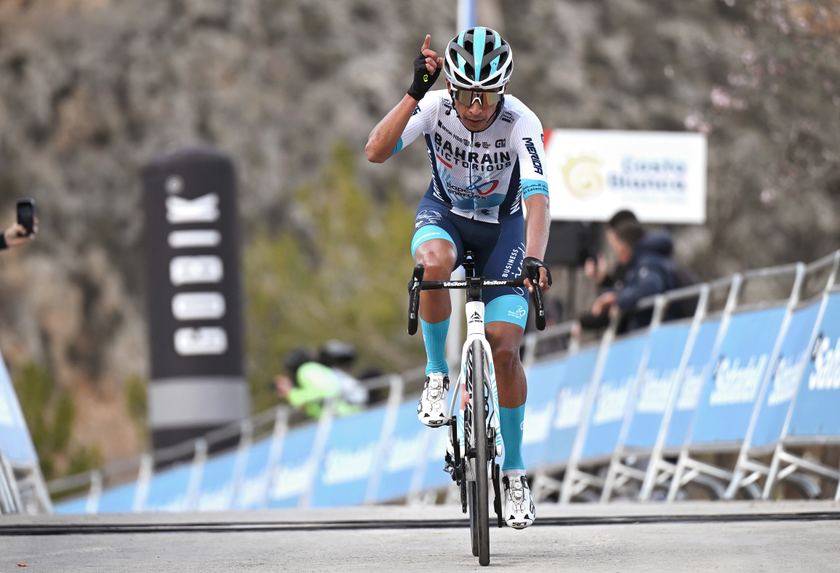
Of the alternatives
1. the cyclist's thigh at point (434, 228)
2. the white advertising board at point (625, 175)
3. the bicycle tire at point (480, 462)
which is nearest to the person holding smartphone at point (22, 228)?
the cyclist's thigh at point (434, 228)

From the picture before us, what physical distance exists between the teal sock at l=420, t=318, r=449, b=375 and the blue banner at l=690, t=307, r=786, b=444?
12.5 ft

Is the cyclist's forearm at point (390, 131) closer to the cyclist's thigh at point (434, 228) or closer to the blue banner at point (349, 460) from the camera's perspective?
the cyclist's thigh at point (434, 228)

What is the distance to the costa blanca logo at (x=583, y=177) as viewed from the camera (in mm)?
15000

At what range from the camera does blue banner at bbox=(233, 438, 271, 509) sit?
1438 cm

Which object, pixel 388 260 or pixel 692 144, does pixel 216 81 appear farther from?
pixel 692 144

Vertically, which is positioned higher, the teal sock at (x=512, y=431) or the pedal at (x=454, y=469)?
the teal sock at (x=512, y=431)

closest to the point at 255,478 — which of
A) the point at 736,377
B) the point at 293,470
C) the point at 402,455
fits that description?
the point at 293,470

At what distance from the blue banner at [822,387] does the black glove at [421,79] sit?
3.81m

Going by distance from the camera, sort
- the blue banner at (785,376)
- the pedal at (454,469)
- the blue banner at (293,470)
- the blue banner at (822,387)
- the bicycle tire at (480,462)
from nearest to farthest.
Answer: the bicycle tire at (480,462) → the pedal at (454,469) → the blue banner at (822,387) → the blue banner at (785,376) → the blue banner at (293,470)

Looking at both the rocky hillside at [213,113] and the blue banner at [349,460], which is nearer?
the blue banner at [349,460]

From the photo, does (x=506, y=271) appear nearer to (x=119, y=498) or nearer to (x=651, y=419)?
(x=651, y=419)

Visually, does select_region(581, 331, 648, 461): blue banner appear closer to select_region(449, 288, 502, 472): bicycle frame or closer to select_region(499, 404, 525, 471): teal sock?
select_region(499, 404, 525, 471): teal sock

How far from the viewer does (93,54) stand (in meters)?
58.6

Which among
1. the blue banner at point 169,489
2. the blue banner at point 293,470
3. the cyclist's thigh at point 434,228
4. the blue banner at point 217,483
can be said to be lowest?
the blue banner at point 169,489
